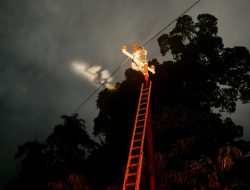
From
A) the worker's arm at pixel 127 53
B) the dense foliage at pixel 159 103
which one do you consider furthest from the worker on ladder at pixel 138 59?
the dense foliage at pixel 159 103

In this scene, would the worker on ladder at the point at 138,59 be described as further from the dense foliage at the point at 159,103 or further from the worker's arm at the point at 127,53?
the dense foliage at the point at 159,103

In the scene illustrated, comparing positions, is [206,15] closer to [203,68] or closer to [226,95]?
[203,68]

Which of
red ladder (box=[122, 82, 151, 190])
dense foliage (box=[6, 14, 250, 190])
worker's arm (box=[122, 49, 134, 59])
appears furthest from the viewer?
dense foliage (box=[6, 14, 250, 190])

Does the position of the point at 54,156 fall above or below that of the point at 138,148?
above

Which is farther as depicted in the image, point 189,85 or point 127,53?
point 189,85

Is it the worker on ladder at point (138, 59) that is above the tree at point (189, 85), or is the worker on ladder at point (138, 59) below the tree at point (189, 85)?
below

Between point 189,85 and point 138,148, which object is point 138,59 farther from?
point 189,85

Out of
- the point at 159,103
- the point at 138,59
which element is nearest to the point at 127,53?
the point at 138,59

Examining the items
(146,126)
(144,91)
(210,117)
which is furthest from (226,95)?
(146,126)

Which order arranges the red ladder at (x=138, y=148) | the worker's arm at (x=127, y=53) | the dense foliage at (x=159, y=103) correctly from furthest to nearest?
1. the dense foliage at (x=159, y=103)
2. the worker's arm at (x=127, y=53)
3. the red ladder at (x=138, y=148)

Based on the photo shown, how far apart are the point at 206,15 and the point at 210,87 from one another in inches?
226

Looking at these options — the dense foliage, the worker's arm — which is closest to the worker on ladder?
the worker's arm

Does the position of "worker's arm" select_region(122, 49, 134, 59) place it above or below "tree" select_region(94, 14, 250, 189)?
below

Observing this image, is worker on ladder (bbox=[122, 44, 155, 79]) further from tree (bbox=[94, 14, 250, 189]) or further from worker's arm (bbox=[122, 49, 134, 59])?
tree (bbox=[94, 14, 250, 189])
